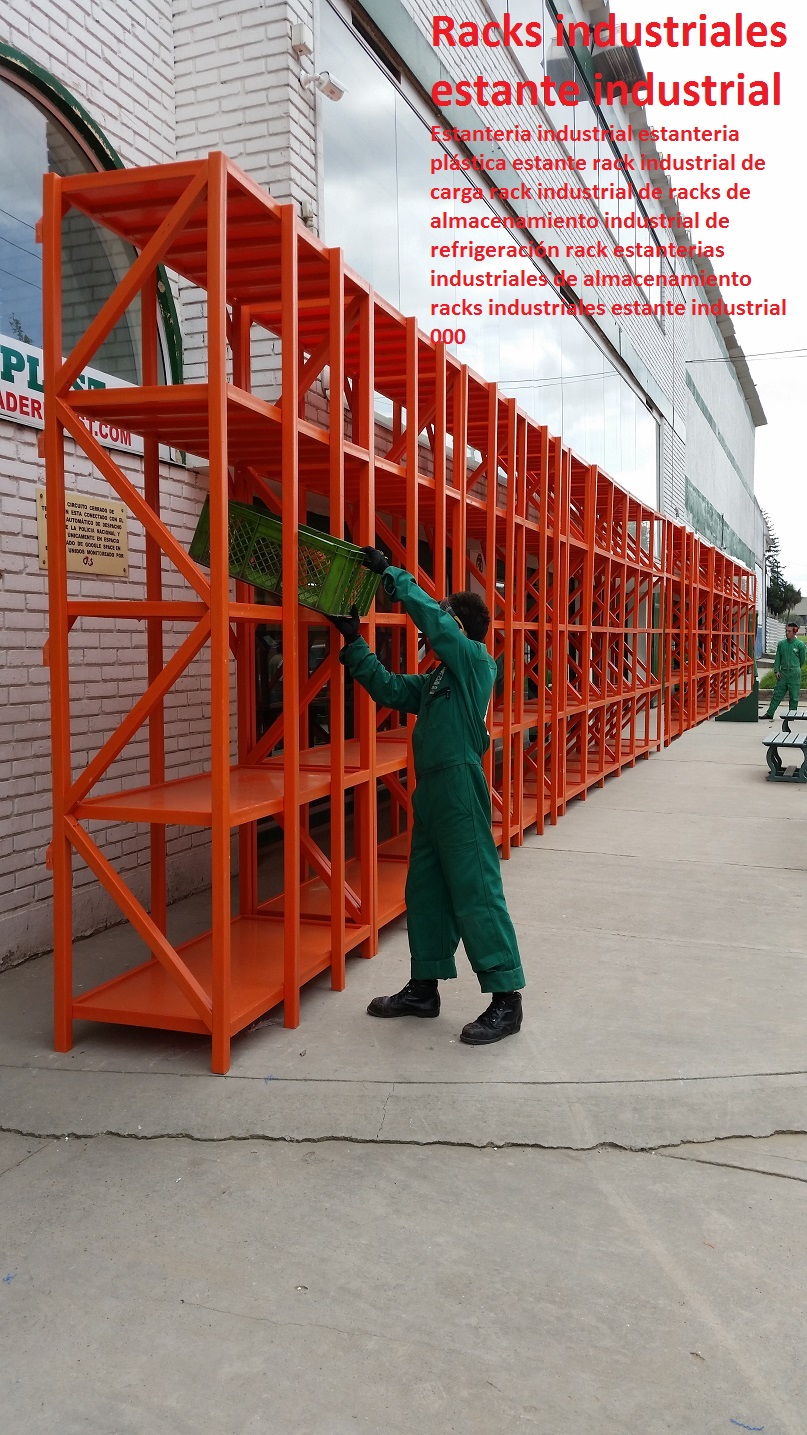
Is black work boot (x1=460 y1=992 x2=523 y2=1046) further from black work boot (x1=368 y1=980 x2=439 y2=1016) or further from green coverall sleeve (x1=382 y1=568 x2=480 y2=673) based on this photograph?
green coverall sleeve (x1=382 y1=568 x2=480 y2=673)

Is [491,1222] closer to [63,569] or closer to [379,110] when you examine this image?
[63,569]

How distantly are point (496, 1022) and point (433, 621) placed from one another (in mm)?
1836

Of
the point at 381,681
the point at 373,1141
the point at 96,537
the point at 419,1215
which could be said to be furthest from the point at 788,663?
the point at 419,1215

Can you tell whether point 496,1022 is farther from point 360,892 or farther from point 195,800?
point 195,800

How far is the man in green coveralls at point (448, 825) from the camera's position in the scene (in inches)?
177

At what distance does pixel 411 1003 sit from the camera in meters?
4.75

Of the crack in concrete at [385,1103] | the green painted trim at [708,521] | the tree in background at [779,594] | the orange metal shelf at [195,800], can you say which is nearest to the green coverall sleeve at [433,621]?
the orange metal shelf at [195,800]

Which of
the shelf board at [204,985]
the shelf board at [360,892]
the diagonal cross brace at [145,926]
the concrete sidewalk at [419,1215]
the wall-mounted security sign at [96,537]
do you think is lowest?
the concrete sidewalk at [419,1215]

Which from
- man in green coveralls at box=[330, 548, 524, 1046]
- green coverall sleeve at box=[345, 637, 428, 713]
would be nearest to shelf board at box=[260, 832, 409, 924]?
man in green coveralls at box=[330, 548, 524, 1046]

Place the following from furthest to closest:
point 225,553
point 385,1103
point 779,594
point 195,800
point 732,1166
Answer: point 779,594
point 195,800
point 225,553
point 385,1103
point 732,1166

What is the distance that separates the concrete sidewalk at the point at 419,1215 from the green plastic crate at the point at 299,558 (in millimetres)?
2007

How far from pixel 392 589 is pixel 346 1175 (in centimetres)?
247

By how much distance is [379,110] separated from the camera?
8625 mm

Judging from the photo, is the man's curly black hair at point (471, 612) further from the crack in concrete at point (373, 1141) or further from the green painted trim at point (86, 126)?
the green painted trim at point (86, 126)
